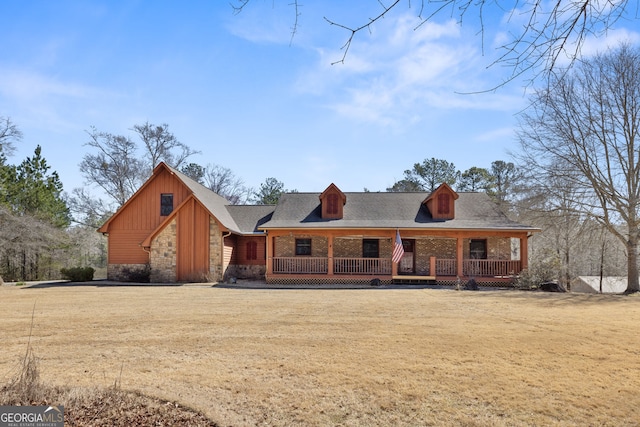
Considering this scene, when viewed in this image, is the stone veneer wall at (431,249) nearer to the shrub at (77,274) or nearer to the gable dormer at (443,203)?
the gable dormer at (443,203)

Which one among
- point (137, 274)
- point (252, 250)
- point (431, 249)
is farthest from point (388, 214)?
point (137, 274)

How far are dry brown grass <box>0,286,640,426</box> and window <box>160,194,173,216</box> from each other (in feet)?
40.1

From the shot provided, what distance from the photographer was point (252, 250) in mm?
24719

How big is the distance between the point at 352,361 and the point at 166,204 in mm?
20064

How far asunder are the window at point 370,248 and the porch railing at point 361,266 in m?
0.84

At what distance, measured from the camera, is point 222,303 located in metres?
13.0

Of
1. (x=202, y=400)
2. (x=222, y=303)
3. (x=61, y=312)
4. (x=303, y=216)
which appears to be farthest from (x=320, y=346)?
(x=303, y=216)

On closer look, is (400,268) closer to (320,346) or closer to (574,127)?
(574,127)

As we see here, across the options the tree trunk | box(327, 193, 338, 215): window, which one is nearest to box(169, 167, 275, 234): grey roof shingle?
box(327, 193, 338, 215): window

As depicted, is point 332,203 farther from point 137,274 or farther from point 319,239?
point 137,274

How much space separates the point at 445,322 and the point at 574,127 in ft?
50.5

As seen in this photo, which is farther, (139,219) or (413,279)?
(139,219)

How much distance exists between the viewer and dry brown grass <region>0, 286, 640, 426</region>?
14.5ft

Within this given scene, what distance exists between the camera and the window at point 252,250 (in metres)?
24.7
